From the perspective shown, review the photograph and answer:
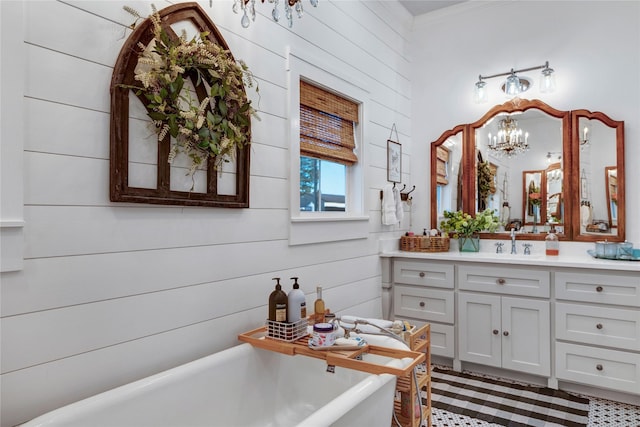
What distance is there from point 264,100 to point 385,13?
1885mm

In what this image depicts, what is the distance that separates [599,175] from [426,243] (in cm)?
138

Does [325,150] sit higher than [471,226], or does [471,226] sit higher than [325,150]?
[325,150]

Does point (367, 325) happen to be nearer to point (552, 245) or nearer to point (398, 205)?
point (398, 205)

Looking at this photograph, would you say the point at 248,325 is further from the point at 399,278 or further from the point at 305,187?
the point at 399,278

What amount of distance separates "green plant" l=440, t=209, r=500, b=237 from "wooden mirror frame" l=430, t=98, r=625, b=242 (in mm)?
99

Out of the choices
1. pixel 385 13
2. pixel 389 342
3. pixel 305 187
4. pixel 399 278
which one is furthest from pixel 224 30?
pixel 399 278

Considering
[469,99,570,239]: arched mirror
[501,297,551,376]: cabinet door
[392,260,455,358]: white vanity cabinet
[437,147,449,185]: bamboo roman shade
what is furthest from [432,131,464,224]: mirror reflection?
[501,297,551,376]: cabinet door

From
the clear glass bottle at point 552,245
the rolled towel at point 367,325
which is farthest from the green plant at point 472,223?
the rolled towel at point 367,325

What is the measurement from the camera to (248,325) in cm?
219

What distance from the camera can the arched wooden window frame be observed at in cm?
156

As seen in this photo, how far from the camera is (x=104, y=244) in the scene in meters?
1.55

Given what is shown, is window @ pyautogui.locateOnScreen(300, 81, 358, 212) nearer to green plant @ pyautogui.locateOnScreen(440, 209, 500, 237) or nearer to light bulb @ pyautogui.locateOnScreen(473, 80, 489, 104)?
green plant @ pyautogui.locateOnScreen(440, 209, 500, 237)

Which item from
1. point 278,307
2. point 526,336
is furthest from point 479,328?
point 278,307

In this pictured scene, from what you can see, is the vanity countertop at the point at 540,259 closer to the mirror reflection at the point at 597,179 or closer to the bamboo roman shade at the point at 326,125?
the mirror reflection at the point at 597,179
